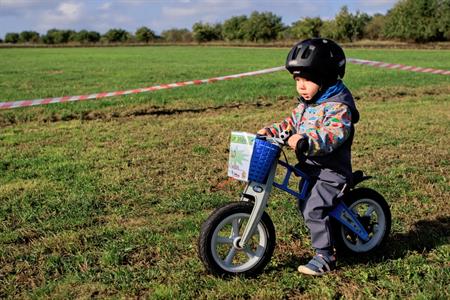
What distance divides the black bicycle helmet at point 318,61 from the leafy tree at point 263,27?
124 meters

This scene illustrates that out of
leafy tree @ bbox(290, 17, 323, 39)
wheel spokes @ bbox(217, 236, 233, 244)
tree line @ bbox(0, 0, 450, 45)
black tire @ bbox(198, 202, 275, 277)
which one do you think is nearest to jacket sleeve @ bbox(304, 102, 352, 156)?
black tire @ bbox(198, 202, 275, 277)

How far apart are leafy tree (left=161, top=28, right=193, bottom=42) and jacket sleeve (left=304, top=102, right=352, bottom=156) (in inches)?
4867

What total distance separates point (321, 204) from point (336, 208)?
27cm

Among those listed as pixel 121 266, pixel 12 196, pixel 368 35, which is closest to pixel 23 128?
pixel 12 196

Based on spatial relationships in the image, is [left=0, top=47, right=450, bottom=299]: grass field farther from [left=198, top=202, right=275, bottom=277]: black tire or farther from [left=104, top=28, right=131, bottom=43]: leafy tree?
[left=104, top=28, right=131, bottom=43]: leafy tree

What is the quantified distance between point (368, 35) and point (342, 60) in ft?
352

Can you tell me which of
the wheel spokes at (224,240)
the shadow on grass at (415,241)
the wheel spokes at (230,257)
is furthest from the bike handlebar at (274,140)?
the shadow on grass at (415,241)

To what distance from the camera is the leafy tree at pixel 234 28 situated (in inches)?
5025

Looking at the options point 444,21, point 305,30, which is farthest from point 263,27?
point 444,21

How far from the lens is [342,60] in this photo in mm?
3320

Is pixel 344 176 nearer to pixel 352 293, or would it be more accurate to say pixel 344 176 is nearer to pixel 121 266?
pixel 352 293

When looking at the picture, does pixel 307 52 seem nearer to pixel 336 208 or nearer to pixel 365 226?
pixel 336 208

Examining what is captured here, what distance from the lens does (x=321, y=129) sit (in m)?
3.19

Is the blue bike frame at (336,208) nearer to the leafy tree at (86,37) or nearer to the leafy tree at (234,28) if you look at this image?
the leafy tree at (86,37)
